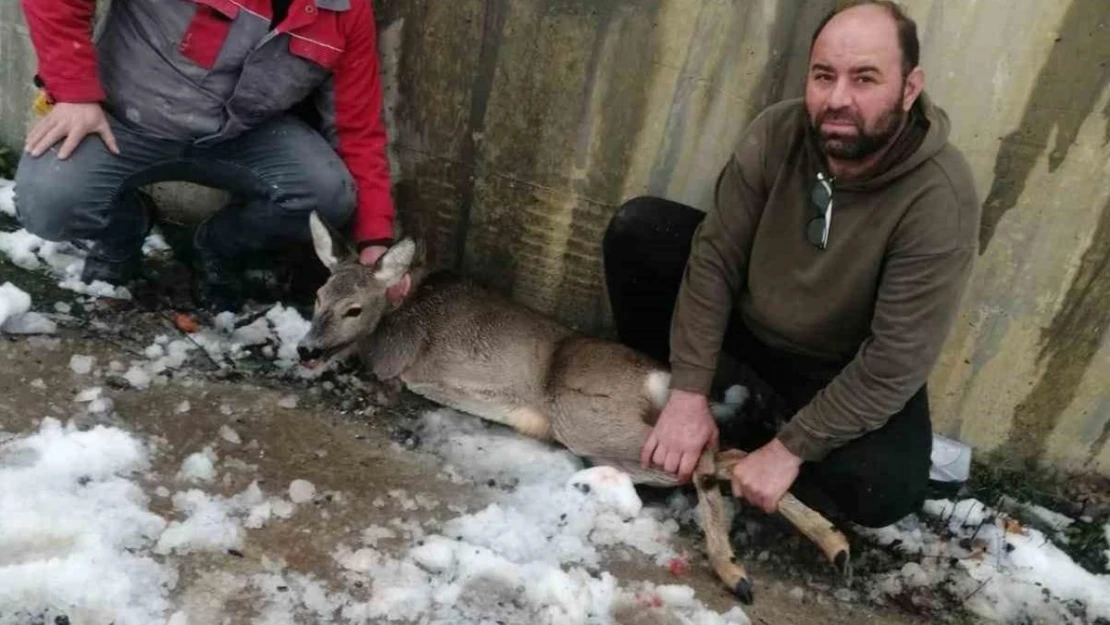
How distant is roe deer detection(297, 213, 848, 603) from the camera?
4.15 m

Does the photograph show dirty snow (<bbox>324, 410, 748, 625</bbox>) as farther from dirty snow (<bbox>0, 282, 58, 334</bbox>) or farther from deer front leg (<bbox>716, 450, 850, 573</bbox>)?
dirty snow (<bbox>0, 282, 58, 334</bbox>)

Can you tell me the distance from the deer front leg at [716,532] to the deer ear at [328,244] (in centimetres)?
196

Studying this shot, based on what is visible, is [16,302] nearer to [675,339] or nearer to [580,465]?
[580,465]

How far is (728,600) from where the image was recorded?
139 inches

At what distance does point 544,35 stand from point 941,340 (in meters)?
2.21

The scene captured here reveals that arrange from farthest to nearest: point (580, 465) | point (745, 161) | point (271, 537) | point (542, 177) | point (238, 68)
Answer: point (542, 177) → point (580, 465) → point (238, 68) → point (745, 161) → point (271, 537)

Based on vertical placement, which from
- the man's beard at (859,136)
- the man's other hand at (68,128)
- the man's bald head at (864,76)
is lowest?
the man's other hand at (68,128)

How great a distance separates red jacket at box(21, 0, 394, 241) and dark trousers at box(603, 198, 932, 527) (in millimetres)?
1448

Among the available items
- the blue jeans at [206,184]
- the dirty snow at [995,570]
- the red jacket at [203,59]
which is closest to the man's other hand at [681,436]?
the dirty snow at [995,570]

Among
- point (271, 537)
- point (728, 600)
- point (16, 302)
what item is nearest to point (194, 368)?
point (16, 302)

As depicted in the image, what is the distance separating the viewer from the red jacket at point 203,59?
3762mm

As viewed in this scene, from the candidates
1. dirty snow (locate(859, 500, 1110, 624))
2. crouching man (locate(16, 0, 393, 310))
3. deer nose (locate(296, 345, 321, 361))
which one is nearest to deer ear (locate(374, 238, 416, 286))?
crouching man (locate(16, 0, 393, 310))

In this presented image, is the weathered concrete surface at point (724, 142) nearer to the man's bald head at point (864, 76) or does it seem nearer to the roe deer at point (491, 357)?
the roe deer at point (491, 357)

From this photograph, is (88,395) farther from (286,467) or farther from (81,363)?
(286,467)
